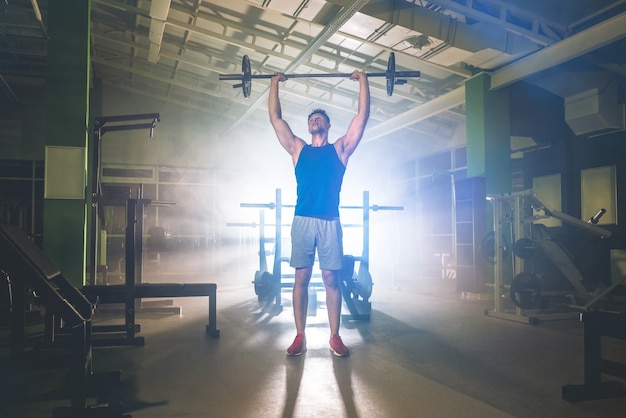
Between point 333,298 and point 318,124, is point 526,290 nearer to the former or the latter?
point 333,298

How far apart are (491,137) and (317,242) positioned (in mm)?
Result: 4035

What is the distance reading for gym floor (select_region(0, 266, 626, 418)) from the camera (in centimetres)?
182

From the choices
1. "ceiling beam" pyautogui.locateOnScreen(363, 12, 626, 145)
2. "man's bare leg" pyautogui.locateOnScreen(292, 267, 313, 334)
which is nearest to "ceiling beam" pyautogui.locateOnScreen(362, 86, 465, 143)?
"ceiling beam" pyautogui.locateOnScreen(363, 12, 626, 145)

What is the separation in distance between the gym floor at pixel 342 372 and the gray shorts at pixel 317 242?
0.54 meters

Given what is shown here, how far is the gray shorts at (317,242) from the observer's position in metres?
2.65

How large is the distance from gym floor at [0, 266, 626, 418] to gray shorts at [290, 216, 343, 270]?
542 mm

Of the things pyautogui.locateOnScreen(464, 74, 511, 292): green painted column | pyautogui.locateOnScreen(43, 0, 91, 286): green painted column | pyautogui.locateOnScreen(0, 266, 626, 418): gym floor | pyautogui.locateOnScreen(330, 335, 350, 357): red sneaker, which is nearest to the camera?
pyautogui.locateOnScreen(0, 266, 626, 418): gym floor

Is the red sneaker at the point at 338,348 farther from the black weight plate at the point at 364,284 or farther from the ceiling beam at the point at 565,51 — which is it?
the ceiling beam at the point at 565,51

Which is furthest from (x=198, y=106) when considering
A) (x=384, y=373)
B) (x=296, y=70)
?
(x=384, y=373)

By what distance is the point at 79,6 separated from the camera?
4082 mm

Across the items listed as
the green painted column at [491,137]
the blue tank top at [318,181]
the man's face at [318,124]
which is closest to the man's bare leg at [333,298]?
the blue tank top at [318,181]

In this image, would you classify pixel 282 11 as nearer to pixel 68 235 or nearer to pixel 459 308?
pixel 68 235

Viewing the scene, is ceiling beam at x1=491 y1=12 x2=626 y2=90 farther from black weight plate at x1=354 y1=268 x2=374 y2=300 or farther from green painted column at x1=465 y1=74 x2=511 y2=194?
black weight plate at x1=354 y1=268 x2=374 y2=300

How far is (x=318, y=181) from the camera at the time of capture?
2.67m
